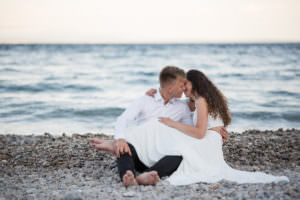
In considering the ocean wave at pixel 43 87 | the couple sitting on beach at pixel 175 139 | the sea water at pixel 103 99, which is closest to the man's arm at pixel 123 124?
the couple sitting on beach at pixel 175 139

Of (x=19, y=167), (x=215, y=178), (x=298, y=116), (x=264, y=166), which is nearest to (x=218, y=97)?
(x=215, y=178)

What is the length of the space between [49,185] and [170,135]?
1.67 metres

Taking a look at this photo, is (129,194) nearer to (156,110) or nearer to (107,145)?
(107,145)

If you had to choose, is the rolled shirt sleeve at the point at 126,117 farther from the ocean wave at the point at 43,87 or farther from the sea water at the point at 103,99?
the ocean wave at the point at 43,87

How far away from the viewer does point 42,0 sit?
65.6ft

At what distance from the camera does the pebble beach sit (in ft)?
10.8

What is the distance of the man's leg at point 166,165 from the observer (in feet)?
12.4

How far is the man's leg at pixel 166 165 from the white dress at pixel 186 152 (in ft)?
0.21

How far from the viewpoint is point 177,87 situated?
4105mm

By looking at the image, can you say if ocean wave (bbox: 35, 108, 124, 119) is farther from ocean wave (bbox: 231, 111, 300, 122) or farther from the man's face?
the man's face

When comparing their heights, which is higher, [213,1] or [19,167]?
[213,1]

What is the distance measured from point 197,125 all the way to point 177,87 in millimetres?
586

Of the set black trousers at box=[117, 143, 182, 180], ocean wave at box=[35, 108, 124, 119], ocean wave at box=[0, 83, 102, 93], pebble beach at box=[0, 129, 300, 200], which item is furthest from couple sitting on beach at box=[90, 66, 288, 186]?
ocean wave at box=[0, 83, 102, 93]

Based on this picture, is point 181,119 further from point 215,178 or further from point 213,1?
point 213,1
